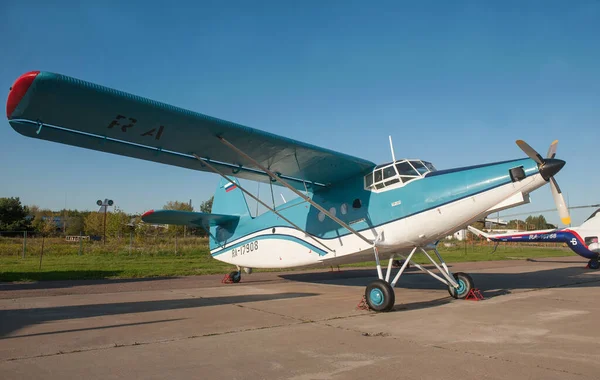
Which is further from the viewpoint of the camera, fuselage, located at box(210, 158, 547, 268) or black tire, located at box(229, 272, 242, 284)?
black tire, located at box(229, 272, 242, 284)

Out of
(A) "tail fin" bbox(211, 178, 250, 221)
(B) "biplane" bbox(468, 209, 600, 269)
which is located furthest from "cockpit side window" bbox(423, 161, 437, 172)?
(B) "biplane" bbox(468, 209, 600, 269)

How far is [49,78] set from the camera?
Answer: 18.0 ft

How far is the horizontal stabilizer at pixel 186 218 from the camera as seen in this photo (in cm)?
1113

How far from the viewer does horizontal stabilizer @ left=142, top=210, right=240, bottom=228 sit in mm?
11134

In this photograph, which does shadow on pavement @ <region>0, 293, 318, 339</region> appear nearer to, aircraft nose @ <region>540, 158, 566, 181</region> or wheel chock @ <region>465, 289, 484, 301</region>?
wheel chock @ <region>465, 289, 484, 301</region>

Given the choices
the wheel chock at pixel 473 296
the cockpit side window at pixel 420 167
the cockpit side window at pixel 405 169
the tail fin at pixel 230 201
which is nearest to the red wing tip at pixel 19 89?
the cockpit side window at pixel 405 169

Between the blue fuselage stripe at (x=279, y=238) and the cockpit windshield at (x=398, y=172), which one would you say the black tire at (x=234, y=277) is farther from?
the cockpit windshield at (x=398, y=172)

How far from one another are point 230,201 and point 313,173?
17.4 ft

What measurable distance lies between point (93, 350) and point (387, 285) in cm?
510

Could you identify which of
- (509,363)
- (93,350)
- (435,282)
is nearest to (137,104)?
(93,350)

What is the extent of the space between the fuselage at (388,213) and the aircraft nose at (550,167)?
0.11 m

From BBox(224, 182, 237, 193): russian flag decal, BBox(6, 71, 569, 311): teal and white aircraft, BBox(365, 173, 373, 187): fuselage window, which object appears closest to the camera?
BBox(6, 71, 569, 311): teal and white aircraft

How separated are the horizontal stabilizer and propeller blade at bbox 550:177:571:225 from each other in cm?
916

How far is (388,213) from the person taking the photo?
855cm
